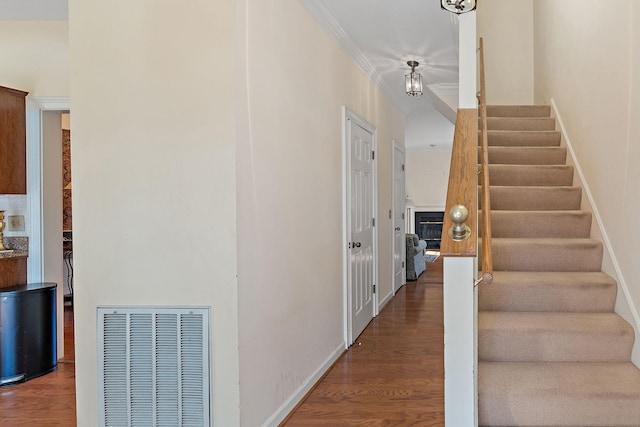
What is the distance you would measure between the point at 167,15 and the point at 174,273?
1205mm

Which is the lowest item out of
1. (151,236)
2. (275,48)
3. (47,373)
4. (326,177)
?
(47,373)

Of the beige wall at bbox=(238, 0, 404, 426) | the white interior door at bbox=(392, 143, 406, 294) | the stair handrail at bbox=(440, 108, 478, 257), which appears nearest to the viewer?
the stair handrail at bbox=(440, 108, 478, 257)

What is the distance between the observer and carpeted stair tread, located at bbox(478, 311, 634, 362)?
2.59m

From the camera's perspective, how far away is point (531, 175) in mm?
3877

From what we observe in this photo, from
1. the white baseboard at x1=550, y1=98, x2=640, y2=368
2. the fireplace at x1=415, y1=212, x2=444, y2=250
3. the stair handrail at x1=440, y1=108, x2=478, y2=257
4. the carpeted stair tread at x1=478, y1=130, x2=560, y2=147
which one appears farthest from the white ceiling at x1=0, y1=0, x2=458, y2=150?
the fireplace at x1=415, y1=212, x2=444, y2=250

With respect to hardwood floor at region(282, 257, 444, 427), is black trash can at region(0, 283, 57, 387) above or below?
above

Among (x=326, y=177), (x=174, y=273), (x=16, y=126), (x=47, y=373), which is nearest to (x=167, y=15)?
(x=174, y=273)

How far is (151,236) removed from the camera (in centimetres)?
242

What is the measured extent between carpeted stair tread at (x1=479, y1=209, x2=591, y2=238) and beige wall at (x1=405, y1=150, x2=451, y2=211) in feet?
32.8

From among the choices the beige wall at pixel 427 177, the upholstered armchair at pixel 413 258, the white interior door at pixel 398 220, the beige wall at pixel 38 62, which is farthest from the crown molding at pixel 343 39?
the beige wall at pixel 427 177

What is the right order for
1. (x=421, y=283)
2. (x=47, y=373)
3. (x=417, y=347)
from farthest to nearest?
(x=421, y=283), (x=417, y=347), (x=47, y=373)

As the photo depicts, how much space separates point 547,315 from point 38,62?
13.4ft

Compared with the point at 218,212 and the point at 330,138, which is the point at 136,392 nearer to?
the point at 218,212

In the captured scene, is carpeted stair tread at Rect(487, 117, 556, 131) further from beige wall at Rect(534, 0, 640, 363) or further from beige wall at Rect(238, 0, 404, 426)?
beige wall at Rect(238, 0, 404, 426)
